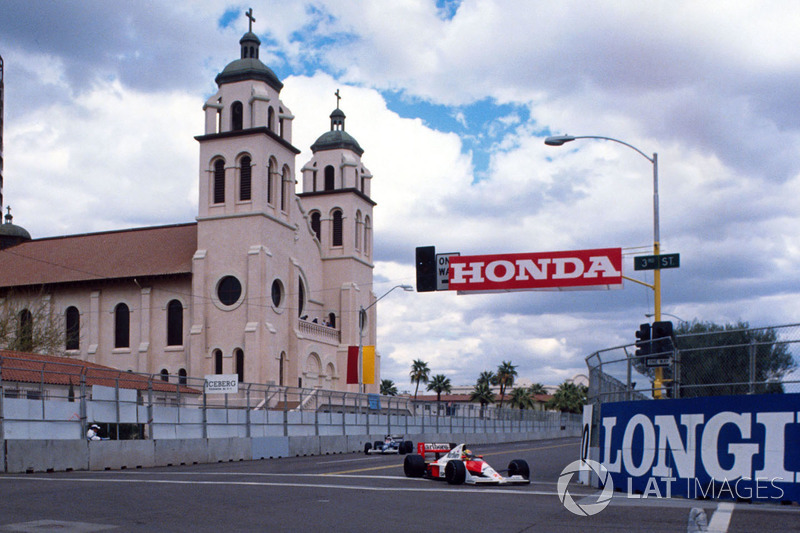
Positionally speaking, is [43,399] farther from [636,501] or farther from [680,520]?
[680,520]

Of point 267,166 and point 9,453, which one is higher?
point 267,166

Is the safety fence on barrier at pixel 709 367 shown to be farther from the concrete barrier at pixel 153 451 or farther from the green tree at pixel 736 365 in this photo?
the concrete barrier at pixel 153 451

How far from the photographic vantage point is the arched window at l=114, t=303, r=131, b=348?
201 ft

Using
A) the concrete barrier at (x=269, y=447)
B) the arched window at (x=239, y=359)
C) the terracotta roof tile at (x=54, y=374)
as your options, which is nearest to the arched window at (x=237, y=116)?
the arched window at (x=239, y=359)

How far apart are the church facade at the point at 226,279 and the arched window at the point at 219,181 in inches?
2.8

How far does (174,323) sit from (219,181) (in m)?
10.5

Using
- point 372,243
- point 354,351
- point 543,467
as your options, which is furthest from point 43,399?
point 372,243

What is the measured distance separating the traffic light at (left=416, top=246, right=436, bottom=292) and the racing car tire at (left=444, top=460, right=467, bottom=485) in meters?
10.9

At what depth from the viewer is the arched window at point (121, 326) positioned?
201ft

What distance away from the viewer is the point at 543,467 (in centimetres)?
2348

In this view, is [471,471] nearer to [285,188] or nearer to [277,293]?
[277,293]

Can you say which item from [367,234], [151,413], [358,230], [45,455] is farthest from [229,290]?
[45,455]

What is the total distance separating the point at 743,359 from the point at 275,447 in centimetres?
2030

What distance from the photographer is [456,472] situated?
15773mm
